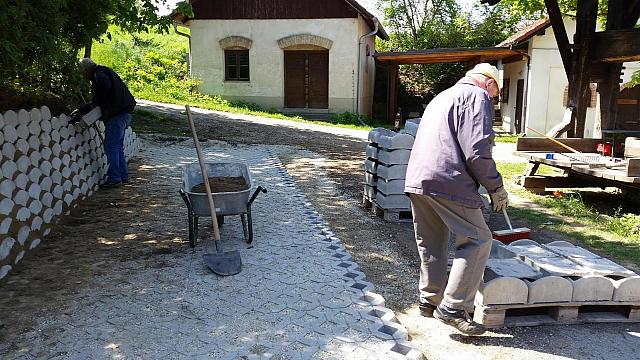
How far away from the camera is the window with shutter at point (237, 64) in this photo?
2048 cm

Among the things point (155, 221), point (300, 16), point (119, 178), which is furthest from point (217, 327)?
point (300, 16)

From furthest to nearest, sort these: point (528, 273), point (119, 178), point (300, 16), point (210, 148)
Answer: point (300, 16) → point (210, 148) → point (119, 178) → point (528, 273)

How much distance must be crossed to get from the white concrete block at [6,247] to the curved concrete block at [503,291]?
3.73 metres

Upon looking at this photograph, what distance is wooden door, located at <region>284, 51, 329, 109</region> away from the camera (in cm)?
2034

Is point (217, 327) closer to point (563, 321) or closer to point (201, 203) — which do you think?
point (201, 203)

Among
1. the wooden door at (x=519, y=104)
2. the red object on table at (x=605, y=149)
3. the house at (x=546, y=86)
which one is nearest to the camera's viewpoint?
the red object on table at (x=605, y=149)

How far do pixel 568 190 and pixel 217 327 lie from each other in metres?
7.60

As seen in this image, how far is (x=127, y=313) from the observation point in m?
3.56

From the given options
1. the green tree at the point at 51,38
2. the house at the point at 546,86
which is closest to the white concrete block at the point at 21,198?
the green tree at the point at 51,38

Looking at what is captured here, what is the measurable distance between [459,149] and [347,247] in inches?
87.1

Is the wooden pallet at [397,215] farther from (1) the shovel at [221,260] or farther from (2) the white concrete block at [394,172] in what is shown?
(1) the shovel at [221,260]

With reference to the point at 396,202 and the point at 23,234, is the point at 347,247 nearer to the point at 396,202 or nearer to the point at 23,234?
the point at 396,202

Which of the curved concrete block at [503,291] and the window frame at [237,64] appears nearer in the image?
the curved concrete block at [503,291]

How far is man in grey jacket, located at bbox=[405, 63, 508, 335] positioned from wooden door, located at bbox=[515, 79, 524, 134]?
17406 mm
